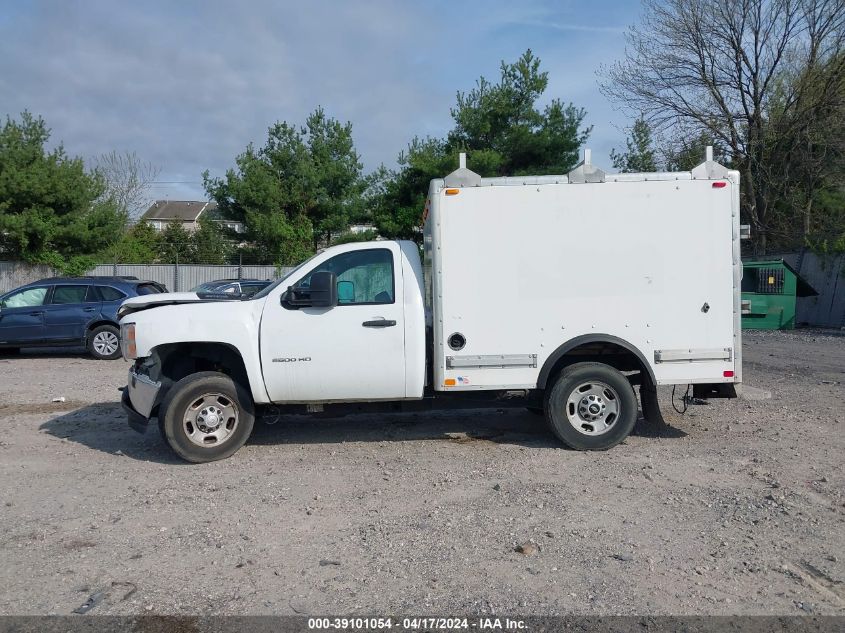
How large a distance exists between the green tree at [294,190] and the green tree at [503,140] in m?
5.92

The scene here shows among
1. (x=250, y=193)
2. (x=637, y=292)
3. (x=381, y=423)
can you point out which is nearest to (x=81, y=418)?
(x=381, y=423)

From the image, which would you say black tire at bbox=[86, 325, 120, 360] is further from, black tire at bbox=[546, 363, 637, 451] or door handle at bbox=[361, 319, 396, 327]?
black tire at bbox=[546, 363, 637, 451]

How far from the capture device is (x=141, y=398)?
6816 millimetres

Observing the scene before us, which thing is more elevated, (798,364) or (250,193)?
(250,193)

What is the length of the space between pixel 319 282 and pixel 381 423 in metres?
2.35

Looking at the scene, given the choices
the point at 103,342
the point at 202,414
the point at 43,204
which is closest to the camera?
the point at 202,414

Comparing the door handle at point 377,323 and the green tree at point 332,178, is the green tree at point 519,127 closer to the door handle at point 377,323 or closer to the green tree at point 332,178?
the green tree at point 332,178

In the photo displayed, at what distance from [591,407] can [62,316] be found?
11498mm

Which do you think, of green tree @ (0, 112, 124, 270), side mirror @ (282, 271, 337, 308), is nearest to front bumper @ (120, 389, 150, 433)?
side mirror @ (282, 271, 337, 308)

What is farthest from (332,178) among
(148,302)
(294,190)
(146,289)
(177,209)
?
(177,209)

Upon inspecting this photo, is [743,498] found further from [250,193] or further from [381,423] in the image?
[250,193]

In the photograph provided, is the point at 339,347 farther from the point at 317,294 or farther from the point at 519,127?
the point at 519,127

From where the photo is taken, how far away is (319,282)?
6.56 meters

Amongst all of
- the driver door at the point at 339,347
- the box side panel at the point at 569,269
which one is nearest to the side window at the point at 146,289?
the driver door at the point at 339,347
